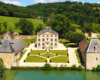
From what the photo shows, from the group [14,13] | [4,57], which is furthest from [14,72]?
[14,13]

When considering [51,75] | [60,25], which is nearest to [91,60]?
[51,75]

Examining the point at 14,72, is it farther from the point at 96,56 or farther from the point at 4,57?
the point at 96,56

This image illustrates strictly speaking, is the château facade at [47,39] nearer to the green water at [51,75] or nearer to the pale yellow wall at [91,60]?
the pale yellow wall at [91,60]

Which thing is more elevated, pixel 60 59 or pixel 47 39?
pixel 47 39

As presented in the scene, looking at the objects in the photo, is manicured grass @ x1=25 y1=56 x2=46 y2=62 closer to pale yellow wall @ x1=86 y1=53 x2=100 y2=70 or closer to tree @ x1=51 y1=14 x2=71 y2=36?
pale yellow wall @ x1=86 y1=53 x2=100 y2=70

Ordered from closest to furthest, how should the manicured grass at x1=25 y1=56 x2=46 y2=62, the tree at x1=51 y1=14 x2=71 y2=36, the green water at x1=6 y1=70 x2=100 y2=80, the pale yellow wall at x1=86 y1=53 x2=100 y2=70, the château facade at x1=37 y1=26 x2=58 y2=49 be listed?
the green water at x1=6 y1=70 x2=100 y2=80, the pale yellow wall at x1=86 y1=53 x2=100 y2=70, the manicured grass at x1=25 y1=56 x2=46 y2=62, the château facade at x1=37 y1=26 x2=58 y2=49, the tree at x1=51 y1=14 x2=71 y2=36

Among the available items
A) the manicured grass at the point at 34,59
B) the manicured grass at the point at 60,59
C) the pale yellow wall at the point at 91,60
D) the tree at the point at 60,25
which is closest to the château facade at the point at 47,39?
the manicured grass at the point at 34,59

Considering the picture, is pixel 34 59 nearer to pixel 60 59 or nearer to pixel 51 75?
pixel 60 59

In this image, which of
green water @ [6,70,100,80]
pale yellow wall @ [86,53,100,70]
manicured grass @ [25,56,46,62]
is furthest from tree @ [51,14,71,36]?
green water @ [6,70,100,80]
